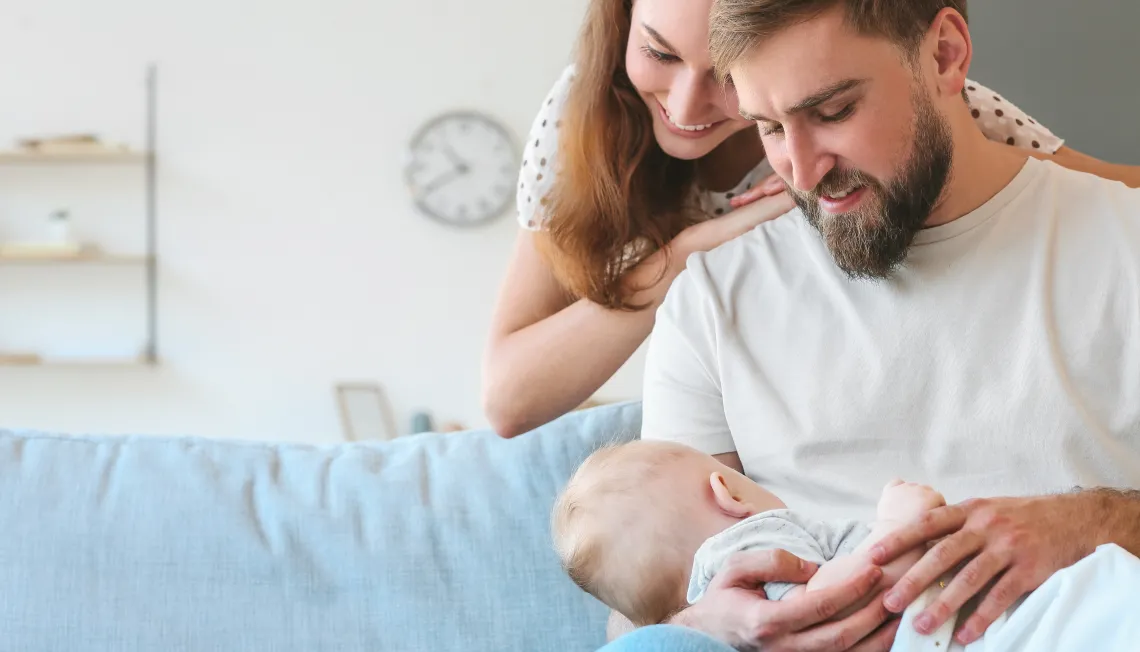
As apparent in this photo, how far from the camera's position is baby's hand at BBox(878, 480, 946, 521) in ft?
3.68

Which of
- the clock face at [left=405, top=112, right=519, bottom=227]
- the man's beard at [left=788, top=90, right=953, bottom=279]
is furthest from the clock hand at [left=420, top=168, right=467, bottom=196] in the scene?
the man's beard at [left=788, top=90, right=953, bottom=279]

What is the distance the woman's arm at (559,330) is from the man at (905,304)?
0.74 ft

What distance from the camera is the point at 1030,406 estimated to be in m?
1.40

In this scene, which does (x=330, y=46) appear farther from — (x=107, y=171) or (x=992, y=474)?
(x=992, y=474)

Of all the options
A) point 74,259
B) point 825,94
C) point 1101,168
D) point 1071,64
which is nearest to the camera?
point 825,94

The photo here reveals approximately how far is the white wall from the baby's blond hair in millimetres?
3964

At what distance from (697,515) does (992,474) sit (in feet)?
1.30

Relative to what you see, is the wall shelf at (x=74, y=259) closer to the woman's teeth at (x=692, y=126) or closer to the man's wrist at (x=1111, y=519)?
the woman's teeth at (x=692, y=126)

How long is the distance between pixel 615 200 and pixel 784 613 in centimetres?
98

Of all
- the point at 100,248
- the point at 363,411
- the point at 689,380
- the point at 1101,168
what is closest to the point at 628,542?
the point at 689,380

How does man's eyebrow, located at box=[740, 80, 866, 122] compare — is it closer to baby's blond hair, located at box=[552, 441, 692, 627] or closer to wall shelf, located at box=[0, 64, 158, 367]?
baby's blond hair, located at box=[552, 441, 692, 627]

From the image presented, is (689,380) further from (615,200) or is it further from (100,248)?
(100,248)

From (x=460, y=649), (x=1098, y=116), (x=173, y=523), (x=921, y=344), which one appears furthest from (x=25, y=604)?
(x=1098, y=116)

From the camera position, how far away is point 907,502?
1.14 metres
